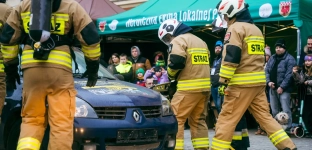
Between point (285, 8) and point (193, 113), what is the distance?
3069 millimetres

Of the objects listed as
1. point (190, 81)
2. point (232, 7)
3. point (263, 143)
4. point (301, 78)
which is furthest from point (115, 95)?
point (301, 78)

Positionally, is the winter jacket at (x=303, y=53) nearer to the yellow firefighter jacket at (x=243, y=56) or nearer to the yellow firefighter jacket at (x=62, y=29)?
the yellow firefighter jacket at (x=243, y=56)

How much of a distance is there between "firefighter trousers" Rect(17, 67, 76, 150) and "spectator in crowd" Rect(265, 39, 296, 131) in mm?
5720

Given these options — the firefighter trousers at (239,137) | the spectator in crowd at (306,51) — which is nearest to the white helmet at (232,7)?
the firefighter trousers at (239,137)

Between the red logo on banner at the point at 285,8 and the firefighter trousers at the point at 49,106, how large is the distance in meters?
5.22

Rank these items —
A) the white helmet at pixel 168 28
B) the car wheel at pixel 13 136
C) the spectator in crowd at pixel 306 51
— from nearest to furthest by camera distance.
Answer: the car wheel at pixel 13 136
the white helmet at pixel 168 28
the spectator in crowd at pixel 306 51

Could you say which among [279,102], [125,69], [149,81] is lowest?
[279,102]

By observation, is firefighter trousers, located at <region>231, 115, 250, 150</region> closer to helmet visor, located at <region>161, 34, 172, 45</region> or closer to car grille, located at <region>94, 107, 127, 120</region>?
helmet visor, located at <region>161, 34, 172, 45</region>

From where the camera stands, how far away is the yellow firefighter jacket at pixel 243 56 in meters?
6.23

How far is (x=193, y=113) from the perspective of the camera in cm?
725

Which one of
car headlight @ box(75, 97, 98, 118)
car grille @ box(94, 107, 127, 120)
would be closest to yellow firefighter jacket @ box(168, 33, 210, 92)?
car grille @ box(94, 107, 127, 120)

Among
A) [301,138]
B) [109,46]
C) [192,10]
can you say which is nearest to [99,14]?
[109,46]

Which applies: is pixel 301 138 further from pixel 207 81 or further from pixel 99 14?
pixel 99 14

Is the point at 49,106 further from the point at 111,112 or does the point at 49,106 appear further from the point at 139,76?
the point at 139,76
